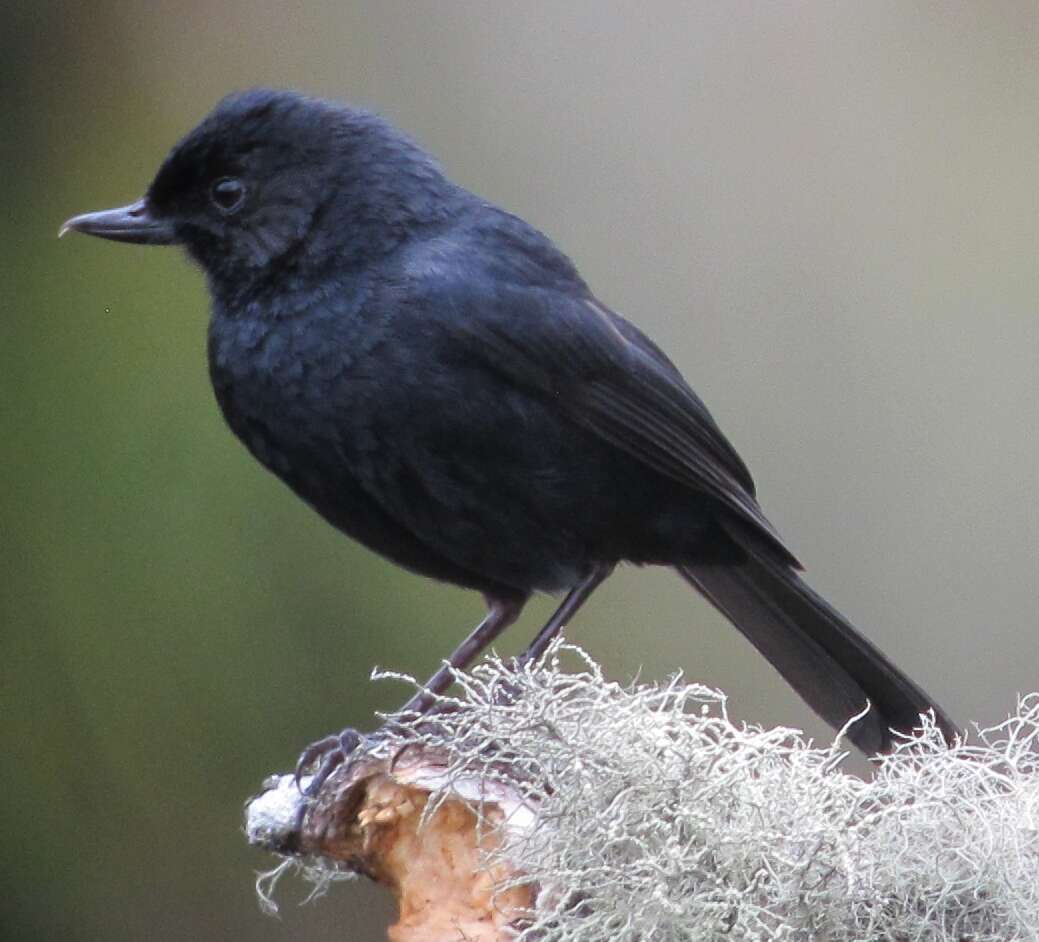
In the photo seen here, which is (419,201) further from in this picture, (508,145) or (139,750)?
(139,750)

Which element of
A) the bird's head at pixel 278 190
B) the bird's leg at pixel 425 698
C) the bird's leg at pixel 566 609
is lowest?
the bird's leg at pixel 566 609

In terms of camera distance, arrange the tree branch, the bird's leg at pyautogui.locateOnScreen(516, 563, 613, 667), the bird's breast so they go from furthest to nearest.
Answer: the bird's leg at pyautogui.locateOnScreen(516, 563, 613, 667) < the bird's breast < the tree branch

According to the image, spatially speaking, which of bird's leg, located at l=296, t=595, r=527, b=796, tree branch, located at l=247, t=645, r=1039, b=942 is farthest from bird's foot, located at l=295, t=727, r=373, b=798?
tree branch, located at l=247, t=645, r=1039, b=942

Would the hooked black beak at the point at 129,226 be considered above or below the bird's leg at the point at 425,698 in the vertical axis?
above

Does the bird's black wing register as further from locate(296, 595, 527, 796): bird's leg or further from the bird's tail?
locate(296, 595, 527, 796): bird's leg

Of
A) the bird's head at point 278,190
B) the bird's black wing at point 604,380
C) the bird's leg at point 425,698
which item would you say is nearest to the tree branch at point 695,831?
the bird's leg at point 425,698

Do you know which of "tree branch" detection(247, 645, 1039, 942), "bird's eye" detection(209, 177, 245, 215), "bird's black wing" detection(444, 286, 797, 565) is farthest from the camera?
"bird's eye" detection(209, 177, 245, 215)

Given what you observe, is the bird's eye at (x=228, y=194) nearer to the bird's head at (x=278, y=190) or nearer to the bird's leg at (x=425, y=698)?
the bird's head at (x=278, y=190)
